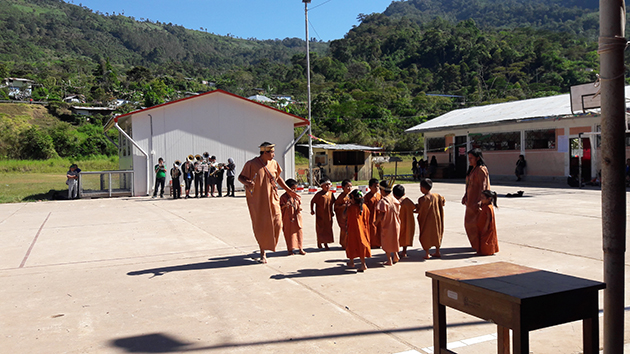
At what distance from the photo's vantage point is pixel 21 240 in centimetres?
973

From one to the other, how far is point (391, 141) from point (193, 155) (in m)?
30.0

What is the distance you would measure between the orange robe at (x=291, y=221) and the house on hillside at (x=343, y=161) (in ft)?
65.4

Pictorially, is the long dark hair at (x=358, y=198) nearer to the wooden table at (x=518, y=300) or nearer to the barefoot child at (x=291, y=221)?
the barefoot child at (x=291, y=221)

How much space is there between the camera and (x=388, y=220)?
270 inches

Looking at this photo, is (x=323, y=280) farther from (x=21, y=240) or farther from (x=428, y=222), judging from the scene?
(x=21, y=240)

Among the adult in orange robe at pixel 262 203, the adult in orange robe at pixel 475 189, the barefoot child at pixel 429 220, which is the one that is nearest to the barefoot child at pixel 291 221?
the adult in orange robe at pixel 262 203

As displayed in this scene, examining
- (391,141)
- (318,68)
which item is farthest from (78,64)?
(391,141)

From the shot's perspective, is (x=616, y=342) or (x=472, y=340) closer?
(x=616, y=342)

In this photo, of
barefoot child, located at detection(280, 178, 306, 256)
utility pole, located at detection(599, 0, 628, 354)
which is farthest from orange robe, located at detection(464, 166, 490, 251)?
utility pole, located at detection(599, 0, 628, 354)

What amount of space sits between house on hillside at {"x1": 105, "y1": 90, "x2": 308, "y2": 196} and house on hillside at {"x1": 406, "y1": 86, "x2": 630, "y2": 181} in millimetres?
10886

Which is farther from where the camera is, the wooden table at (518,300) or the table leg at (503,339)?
the table leg at (503,339)

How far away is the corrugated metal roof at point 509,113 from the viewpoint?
2312 centimetres

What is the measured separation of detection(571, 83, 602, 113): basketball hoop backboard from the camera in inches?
172

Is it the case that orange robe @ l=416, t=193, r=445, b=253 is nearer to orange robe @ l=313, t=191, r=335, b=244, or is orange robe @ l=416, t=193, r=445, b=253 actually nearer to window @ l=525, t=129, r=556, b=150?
orange robe @ l=313, t=191, r=335, b=244
